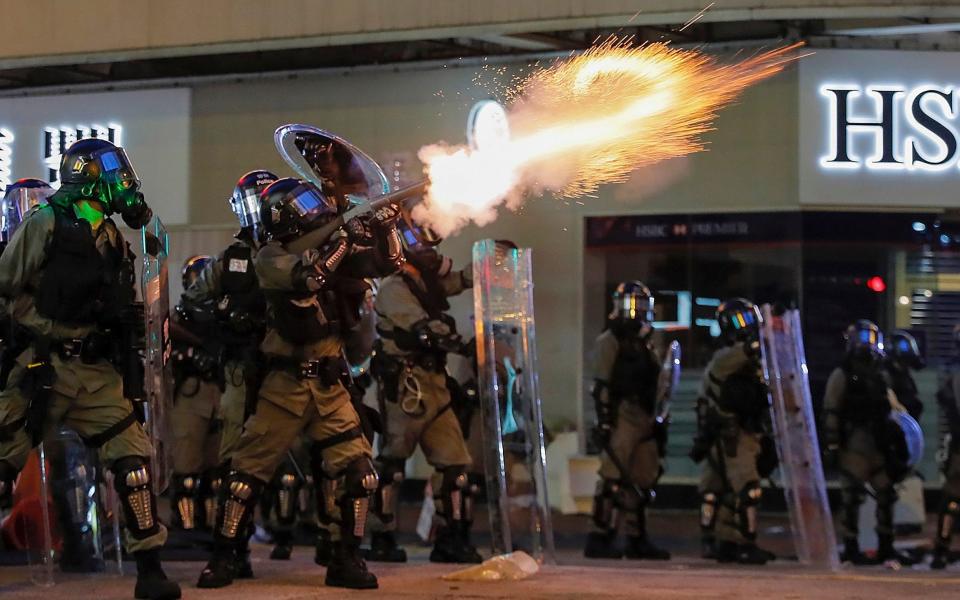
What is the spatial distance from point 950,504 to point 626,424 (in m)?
2.47

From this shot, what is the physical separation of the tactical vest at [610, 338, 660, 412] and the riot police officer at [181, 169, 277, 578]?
142 inches

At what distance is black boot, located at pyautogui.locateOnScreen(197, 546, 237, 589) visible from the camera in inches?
294

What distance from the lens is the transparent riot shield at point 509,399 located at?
877 cm

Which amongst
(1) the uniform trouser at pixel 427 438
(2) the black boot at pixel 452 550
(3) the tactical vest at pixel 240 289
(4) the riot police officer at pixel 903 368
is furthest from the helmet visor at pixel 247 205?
(4) the riot police officer at pixel 903 368

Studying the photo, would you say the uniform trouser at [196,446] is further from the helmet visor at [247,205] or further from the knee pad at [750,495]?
the knee pad at [750,495]

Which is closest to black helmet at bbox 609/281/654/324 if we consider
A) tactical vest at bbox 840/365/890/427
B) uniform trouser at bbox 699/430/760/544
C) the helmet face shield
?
uniform trouser at bbox 699/430/760/544

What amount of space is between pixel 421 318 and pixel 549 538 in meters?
1.66

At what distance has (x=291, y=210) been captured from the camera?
7.37 metres

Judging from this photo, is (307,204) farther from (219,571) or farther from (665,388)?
(665,388)

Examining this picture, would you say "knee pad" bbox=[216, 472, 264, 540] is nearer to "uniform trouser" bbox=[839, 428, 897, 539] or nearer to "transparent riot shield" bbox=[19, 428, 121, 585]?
"transparent riot shield" bbox=[19, 428, 121, 585]

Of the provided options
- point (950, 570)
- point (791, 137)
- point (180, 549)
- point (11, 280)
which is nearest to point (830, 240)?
point (791, 137)

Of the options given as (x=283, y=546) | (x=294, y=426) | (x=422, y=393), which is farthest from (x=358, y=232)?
(x=283, y=546)

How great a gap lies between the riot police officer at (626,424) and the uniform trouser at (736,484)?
486 millimetres

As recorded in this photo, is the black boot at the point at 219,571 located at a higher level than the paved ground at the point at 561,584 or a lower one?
higher
